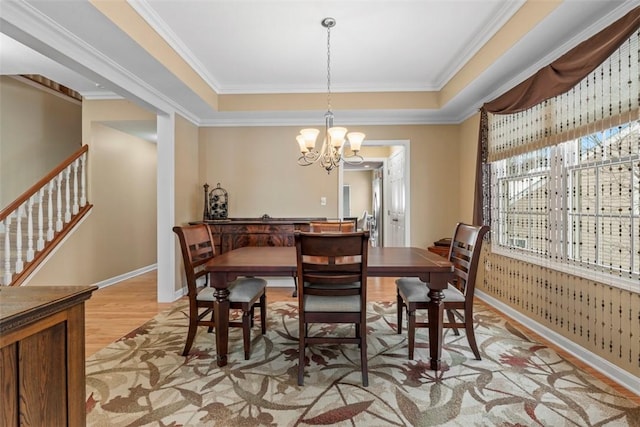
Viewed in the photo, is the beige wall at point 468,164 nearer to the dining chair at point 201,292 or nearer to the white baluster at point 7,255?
the dining chair at point 201,292

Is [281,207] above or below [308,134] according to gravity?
below

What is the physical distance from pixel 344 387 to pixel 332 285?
2.05ft

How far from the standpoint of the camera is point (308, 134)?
2.76 meters

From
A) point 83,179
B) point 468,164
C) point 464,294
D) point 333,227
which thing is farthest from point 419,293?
point 83,179

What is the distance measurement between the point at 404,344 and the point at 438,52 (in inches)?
114

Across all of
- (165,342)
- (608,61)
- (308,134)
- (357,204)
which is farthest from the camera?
(357,204)

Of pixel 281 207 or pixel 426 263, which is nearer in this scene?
pixel 426 263

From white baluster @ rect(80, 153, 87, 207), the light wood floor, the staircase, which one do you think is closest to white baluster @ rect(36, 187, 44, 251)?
the staircase

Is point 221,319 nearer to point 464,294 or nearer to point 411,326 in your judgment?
point 411,326

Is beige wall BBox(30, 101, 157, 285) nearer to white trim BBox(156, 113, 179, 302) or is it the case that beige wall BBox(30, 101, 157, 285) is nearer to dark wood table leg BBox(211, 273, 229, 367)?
white trim BBox(156, 113, 179, 302)

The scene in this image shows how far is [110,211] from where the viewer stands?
15.0ft

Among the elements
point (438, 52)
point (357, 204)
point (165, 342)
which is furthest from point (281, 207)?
point (357, 204)

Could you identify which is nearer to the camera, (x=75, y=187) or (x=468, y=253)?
(x=468, y=253)

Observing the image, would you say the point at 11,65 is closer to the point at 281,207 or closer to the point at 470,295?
the point at 281,207
